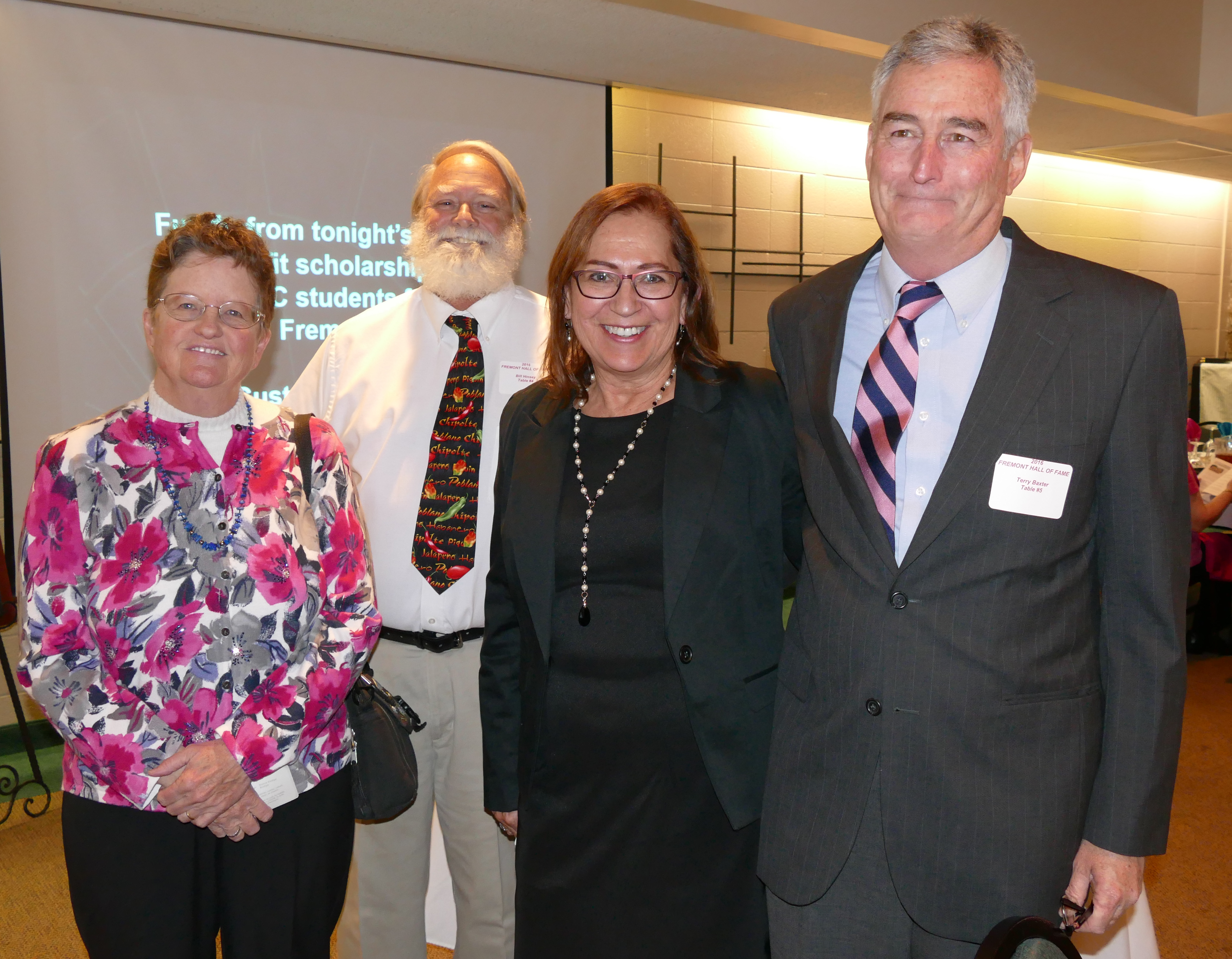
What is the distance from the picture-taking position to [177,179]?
4184 millimetres

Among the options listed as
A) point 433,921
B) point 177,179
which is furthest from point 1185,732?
point 177,179

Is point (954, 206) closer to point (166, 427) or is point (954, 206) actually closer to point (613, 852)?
point (613, 852)

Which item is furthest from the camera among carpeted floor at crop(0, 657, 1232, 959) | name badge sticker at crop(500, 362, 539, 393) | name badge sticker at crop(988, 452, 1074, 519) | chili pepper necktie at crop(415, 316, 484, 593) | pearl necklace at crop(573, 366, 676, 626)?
carpeted floor at crop(0, 657, 1232, 959)

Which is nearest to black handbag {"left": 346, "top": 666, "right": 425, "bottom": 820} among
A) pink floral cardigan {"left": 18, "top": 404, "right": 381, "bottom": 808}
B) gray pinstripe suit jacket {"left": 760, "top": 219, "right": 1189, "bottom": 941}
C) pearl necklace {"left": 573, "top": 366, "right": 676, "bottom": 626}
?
pink floral cardigan {"left": 18, "top": 404, "right": 381, "bottom": 808}

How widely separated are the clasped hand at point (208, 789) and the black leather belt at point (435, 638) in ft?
2.34

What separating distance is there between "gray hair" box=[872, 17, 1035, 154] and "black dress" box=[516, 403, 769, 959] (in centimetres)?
79

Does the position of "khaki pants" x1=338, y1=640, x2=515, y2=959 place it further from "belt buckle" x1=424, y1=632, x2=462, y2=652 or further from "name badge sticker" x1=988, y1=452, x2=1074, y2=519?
"name badge sticker" x1=988, y1=452, x2=1074, y2=519

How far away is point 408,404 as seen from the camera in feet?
8.30

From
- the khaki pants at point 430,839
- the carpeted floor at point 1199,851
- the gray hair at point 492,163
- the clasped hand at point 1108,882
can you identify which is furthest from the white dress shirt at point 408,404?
the carpeted floor at point 1199,851

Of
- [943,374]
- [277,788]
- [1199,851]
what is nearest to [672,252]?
[943,374]

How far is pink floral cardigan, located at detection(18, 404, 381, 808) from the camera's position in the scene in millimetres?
1729

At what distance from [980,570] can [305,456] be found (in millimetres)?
1308

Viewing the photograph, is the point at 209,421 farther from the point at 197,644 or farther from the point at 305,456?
the point at 197,644

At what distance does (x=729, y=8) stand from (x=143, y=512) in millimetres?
3634
